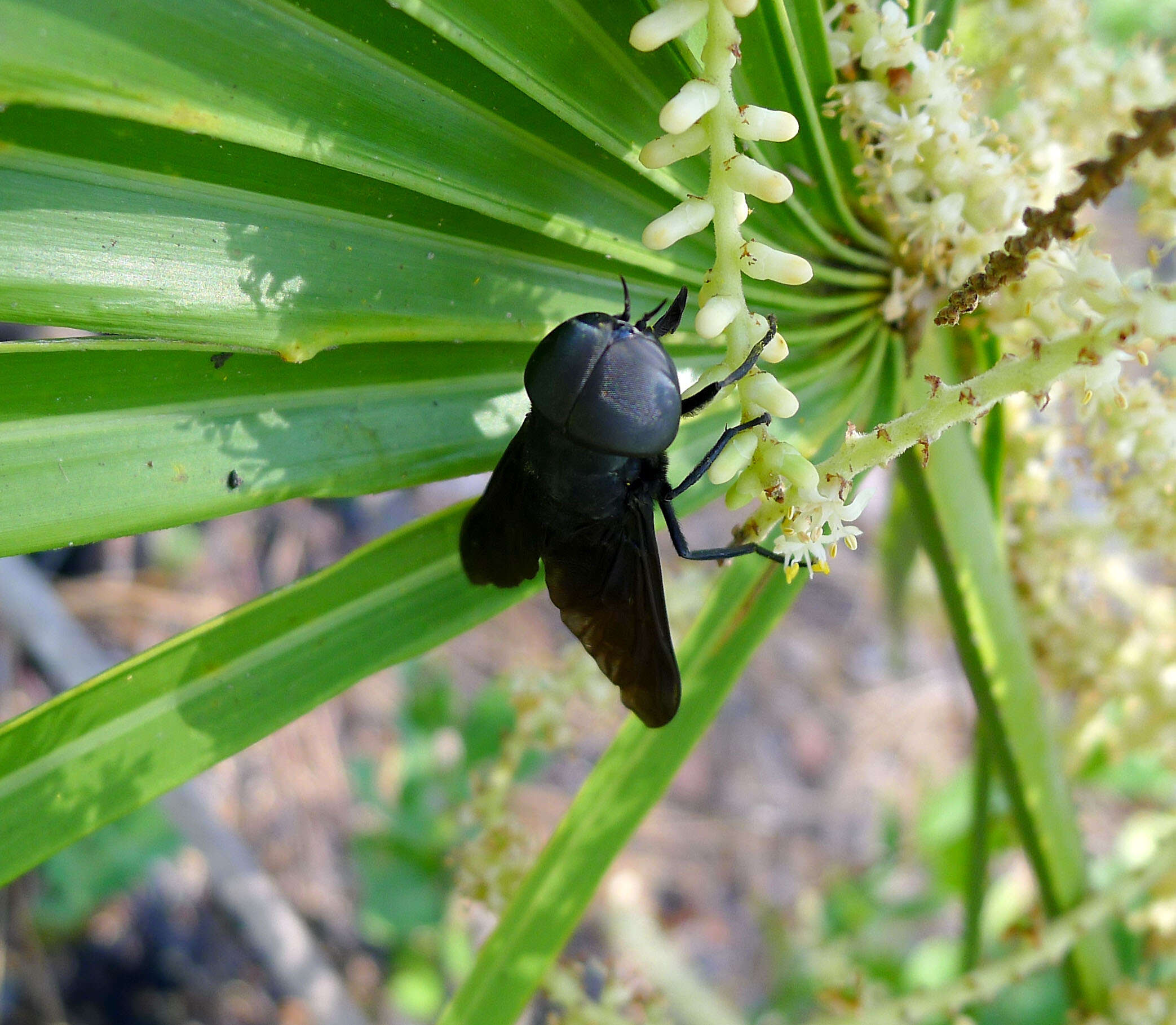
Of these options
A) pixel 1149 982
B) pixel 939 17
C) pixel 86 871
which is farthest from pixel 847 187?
pixel 86 871

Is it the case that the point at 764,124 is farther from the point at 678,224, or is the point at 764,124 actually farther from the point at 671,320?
the point at 671,320

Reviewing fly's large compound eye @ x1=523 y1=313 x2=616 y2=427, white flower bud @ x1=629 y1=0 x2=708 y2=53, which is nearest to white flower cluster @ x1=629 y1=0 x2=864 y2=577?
white flower bud @ x1=629 y1=0 x2=708 y2=53

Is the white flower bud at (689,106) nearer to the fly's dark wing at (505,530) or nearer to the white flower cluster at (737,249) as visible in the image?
the white flower cluster at (737,249)

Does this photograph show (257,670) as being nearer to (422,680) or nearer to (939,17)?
(939,17)

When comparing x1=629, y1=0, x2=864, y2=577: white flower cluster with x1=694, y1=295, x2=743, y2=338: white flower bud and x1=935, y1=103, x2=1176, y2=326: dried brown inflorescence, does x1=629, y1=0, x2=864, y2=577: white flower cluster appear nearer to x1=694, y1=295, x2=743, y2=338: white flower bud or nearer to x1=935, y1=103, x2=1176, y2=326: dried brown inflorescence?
x1=694, y1=295, x2=743, y2=338: white flower bud

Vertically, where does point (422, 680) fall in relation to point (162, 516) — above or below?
below

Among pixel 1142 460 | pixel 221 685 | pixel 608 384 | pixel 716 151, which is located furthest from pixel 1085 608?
pixel 221 685
